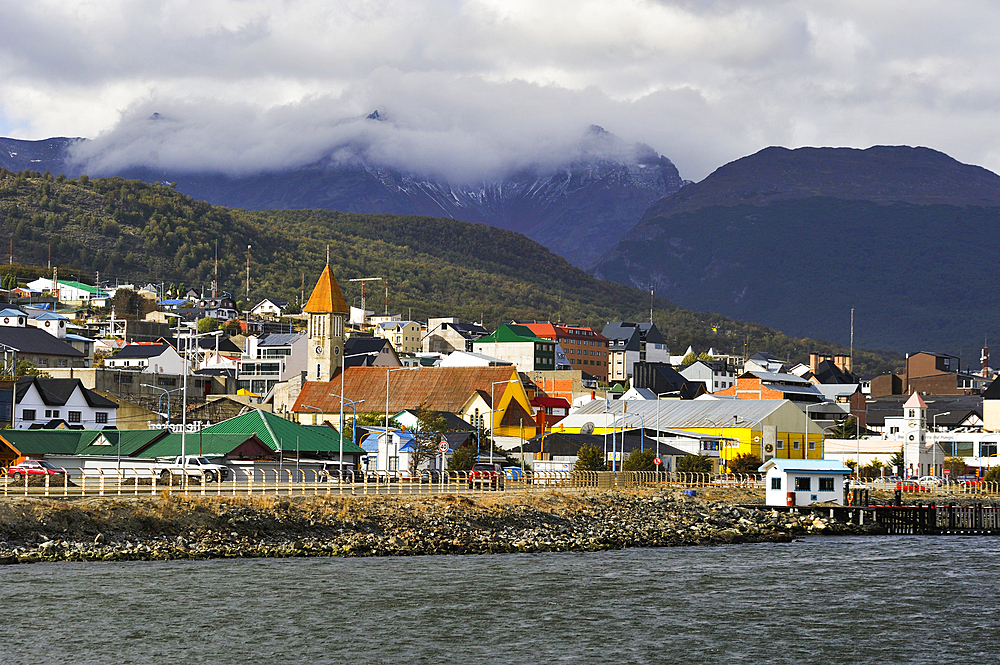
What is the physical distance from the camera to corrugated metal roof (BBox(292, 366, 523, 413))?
123 metres

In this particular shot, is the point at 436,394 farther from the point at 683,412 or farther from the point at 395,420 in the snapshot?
the point at 683,412

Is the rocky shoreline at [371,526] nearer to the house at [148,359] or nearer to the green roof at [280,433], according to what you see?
the green roof at [280,433]

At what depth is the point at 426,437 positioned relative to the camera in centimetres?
9231

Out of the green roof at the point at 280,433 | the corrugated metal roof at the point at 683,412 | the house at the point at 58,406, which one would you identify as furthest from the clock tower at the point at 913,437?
the house at the point at 58,406

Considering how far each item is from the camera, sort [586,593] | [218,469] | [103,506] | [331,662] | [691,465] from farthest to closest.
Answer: [691,465] → [218,469] → [103,506] → [586,593] → [331,662]

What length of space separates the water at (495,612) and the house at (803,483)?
751 inches

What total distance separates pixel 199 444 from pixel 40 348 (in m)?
74.5

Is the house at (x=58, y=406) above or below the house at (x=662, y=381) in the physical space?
below

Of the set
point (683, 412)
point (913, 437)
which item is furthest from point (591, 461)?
point (913, 437)

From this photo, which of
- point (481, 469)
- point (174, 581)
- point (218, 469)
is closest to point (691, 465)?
point (481, 469)

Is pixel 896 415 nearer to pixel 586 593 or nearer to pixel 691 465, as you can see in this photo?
pixel 691 465

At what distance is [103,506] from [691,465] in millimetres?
50942

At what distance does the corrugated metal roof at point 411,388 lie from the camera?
12319 centimetres

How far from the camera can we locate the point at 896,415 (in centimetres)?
13975
